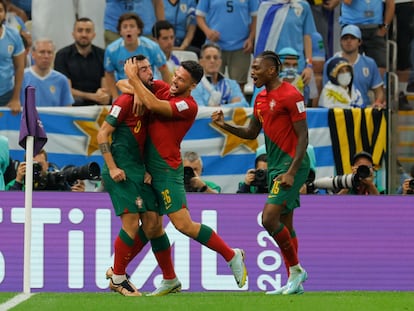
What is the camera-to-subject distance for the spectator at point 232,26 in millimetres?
18688

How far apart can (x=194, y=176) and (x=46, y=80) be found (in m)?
3.25

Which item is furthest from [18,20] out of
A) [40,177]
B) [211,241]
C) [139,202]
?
[211,241]

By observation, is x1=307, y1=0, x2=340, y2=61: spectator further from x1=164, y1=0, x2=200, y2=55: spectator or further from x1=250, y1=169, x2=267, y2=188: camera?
x1=250, y1=169, x2=267, y2=188: camera

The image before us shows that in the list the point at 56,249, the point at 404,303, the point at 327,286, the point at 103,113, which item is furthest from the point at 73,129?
the point at 404,303

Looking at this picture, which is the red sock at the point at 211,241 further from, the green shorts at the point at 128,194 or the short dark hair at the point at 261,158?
the short dark hair at the point at 261,158

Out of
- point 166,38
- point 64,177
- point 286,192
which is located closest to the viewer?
point 286,192

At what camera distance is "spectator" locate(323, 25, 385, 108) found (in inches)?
714

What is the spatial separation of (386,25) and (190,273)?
6.23 metres

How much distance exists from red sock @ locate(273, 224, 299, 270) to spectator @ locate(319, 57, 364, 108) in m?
5.68

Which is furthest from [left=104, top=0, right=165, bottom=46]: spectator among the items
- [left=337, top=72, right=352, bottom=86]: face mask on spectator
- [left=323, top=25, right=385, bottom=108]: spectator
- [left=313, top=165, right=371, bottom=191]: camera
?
[left=313, top=165, right=371, bottom=191]: camera

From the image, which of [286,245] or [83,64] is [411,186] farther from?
[83,64]

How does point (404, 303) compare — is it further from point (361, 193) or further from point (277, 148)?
point (361, 193)

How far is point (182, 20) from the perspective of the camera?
19266 millimetres

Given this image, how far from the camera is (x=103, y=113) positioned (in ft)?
54.3
